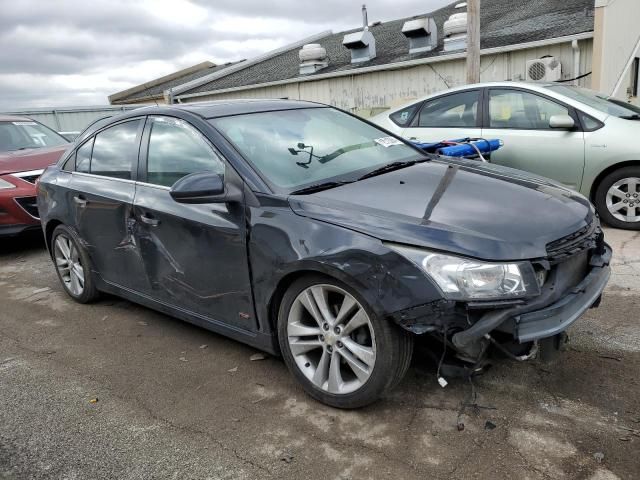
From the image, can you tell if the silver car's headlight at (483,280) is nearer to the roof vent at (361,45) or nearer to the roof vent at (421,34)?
the roof vent at (421,34)

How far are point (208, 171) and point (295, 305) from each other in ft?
3.13

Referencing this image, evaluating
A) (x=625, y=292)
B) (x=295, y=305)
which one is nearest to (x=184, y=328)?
(x=295, y=305)

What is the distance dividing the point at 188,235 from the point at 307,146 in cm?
91

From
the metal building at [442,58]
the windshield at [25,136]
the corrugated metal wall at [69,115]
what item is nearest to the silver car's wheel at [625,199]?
the metal building at [442,58]

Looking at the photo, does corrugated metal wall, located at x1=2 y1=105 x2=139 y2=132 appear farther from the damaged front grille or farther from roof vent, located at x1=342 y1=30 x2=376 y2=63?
the damaged front grille

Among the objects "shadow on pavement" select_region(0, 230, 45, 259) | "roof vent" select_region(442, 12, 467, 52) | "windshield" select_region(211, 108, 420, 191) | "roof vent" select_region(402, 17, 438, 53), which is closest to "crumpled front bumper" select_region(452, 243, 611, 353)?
"windshield" select_region(211, 108, 420, 191)

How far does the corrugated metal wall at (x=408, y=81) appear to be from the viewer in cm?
1184

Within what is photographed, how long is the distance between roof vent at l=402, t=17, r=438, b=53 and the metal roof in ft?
0.88

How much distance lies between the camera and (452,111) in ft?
21.7

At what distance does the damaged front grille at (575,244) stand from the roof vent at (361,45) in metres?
14.5

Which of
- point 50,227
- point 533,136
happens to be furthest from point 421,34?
point 50,227

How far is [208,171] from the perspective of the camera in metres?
3.14

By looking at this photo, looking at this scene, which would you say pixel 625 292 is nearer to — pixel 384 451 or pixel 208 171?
pixel 384 451

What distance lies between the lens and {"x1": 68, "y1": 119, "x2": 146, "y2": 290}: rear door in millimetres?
3779
